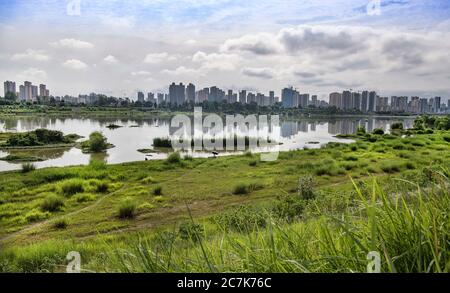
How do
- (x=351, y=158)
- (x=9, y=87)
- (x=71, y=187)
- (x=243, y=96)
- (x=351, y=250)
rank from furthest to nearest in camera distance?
(x=351, y=158)
(x=71, y=187)
(x=243, y=96)
(x=9, y=87)
(x=351, y=250)

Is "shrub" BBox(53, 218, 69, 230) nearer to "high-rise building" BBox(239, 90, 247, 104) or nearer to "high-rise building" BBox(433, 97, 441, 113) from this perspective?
"high-rise building" BBox(239, 90, 247, 104)

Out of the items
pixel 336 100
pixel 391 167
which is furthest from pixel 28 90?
pixel 391 167

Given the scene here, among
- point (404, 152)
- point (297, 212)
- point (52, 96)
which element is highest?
point (52, 96)

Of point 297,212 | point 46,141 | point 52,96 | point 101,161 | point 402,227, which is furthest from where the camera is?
point 101,161

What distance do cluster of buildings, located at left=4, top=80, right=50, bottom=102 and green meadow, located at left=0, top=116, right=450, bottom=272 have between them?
106 centimetres

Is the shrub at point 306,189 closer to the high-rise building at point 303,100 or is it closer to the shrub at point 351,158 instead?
the high-rise building at point 303,100

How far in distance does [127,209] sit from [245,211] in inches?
59.5

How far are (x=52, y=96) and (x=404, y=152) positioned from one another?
5064mm

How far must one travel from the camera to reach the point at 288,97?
337cm

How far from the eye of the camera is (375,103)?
3725mm

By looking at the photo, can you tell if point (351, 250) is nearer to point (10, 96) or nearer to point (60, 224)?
point (10, 96)
